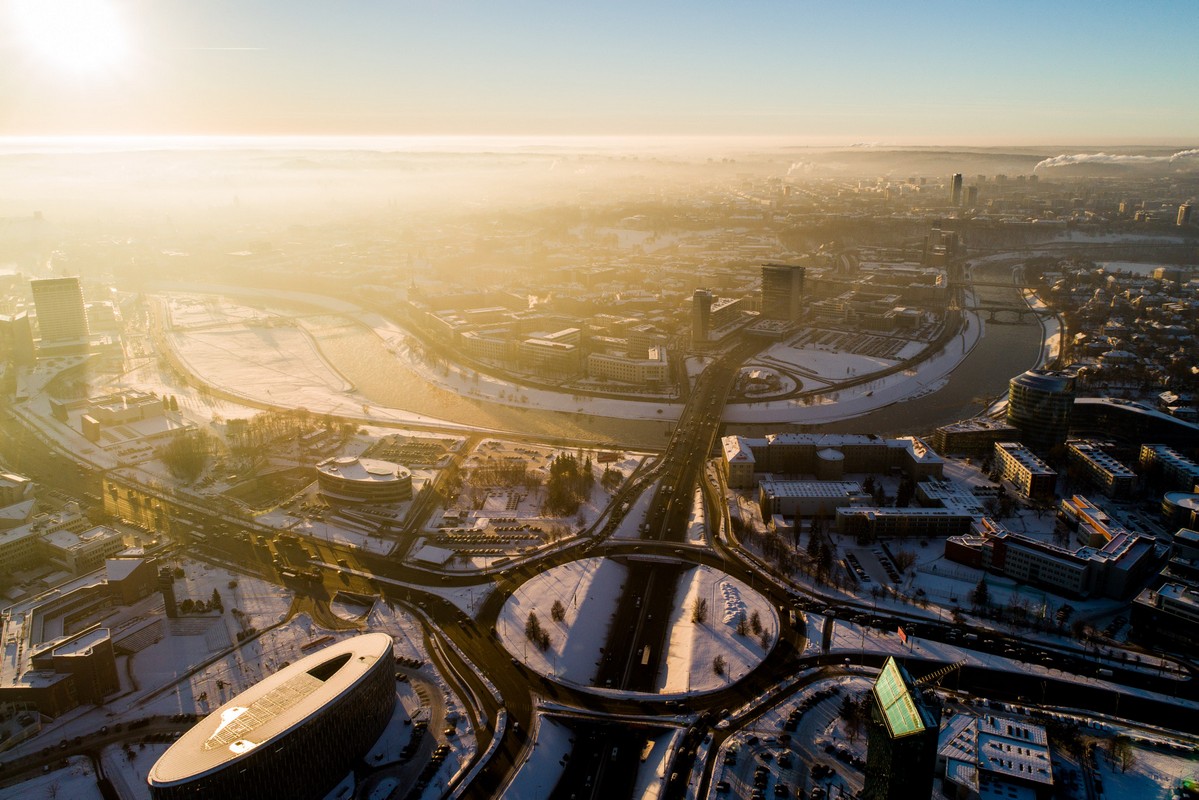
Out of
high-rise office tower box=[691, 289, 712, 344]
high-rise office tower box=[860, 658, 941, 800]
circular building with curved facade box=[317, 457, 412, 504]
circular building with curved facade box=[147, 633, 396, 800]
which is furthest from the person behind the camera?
high-rise office tower box=[691, 289, 712, 344]

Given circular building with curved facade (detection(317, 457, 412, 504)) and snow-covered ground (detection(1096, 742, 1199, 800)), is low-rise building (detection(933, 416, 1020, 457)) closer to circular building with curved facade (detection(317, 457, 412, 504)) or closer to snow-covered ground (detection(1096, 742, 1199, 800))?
snow-covered ground (detection(1096, 742, 1199, 800))

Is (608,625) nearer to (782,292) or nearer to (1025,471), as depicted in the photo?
(1025,471)

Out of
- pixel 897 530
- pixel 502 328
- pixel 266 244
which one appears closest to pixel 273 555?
pixel 897 530

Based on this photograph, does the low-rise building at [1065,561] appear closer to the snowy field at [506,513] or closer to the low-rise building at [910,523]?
the low-rise building at [910,523]

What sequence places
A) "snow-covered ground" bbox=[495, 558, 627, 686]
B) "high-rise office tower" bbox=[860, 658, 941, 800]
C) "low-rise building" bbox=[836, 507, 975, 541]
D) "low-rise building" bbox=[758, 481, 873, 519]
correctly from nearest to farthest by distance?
"high-rise office tower" bbox=[860, 658, 941, 800]
"snow-covered ground" bbox=[495, 558, 627, 686]
"low-rise building" bbox=[836, 507, 975, 541]
"low-rise building" bbox=[758, 481, 873, 519]

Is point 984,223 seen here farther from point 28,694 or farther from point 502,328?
point 28,694

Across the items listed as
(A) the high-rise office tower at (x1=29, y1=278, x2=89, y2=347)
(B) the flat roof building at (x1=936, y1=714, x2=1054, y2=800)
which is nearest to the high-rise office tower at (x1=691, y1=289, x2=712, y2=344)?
(B) the flat roof building at (x1=936, y1=714, x2=1054, y2=800)
